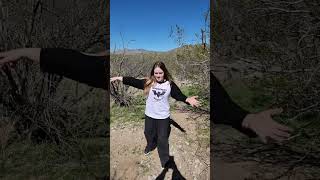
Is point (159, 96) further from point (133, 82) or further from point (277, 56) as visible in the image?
point (277, 56)

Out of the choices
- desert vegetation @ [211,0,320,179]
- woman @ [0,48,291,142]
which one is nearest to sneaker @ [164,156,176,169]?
desert vegetation @ [211,0,320,179]

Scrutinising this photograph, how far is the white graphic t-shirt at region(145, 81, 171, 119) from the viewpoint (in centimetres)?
568

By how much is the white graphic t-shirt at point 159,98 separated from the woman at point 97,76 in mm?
4400

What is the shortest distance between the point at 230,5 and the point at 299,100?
1.87 meters

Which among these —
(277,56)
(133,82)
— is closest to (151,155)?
(133,82)

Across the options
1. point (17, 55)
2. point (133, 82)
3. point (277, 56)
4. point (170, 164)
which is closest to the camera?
point (17, 55)

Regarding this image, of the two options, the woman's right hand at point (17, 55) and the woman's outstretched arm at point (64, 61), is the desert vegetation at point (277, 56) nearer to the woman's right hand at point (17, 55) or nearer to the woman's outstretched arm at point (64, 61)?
the woman's outstretched arm at point (64, 61)

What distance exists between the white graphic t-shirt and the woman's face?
0.08 m

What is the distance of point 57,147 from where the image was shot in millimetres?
7449

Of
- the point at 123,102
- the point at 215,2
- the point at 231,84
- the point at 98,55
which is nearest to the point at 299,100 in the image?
the point at 215,2

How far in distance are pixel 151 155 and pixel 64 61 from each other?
6972 mm

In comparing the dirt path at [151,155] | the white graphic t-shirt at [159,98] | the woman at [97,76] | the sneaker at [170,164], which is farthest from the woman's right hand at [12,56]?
the sneaker at [170,164]

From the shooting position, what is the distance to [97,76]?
123 centimetres

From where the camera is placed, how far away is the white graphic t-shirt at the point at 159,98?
568 cm
